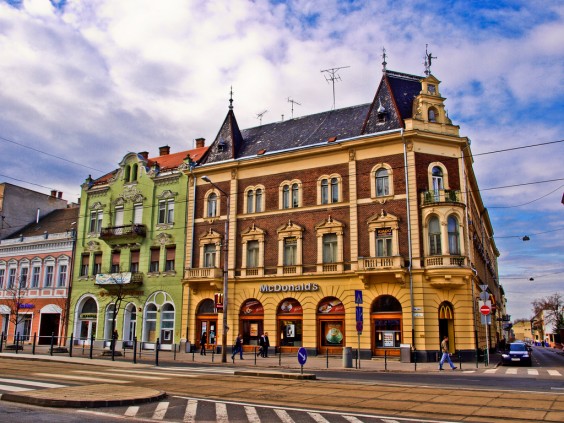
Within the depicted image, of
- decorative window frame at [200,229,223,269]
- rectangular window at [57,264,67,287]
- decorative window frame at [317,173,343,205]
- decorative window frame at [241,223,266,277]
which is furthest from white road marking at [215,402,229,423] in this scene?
rectangular window at [57,264,67,287]

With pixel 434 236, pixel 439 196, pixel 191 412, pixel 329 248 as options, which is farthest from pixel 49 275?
pixel 191 412

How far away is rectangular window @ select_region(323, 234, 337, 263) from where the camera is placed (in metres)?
33.2

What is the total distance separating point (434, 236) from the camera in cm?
3056

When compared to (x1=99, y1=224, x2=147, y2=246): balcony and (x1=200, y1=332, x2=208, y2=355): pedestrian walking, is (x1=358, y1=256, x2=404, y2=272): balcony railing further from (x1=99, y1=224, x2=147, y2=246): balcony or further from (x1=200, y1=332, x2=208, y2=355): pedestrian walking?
(x1=99, y1=224, x2=147, y2=246): balcony

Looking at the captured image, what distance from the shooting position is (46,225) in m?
50.6

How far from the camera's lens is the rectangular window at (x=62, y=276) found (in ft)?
146

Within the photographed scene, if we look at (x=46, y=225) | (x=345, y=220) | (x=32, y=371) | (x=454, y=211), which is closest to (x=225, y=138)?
(x=345, y=220)

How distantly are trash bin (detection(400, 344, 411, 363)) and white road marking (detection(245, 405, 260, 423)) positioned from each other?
19.1 m

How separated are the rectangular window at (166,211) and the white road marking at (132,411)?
29.3m

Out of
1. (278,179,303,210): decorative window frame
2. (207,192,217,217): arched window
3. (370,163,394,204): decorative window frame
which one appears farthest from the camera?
(207,192,217,217): arched window

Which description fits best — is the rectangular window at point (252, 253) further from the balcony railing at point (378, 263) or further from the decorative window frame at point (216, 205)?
the balcony railing at point (378, 263)

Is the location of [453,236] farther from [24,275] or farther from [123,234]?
[24,275]

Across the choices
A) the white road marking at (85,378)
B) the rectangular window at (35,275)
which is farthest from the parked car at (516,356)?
the rectangular window at (35,275)

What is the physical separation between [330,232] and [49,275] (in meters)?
26.5
